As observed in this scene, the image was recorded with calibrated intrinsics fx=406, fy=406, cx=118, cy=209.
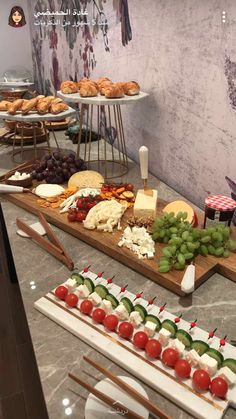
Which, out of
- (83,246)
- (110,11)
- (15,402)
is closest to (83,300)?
(83,246)

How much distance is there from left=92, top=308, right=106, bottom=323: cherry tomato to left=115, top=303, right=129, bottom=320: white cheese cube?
0.11ft

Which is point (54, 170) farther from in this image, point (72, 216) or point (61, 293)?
point (61, 293)

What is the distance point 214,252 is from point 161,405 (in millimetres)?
533

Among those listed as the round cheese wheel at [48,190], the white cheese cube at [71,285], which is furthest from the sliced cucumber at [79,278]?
the round cheese wheel at [48,190]

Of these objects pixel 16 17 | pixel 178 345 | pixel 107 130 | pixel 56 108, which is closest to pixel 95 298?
pixel 178 345

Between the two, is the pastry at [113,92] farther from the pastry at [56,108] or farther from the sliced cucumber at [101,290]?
the sliced cucumber at [101,290]

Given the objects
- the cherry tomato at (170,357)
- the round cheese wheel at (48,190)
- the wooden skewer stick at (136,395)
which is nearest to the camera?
the wooden skewer stick at (136,395)

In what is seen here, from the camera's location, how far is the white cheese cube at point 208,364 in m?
0.83

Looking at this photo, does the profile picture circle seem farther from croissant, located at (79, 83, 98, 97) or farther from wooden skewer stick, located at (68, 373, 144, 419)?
wooden skewer stick, located at (68, 373, 144, 419)

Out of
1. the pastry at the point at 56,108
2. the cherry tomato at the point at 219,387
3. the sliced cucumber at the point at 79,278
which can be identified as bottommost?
the cherry tomato at the point at 219,387

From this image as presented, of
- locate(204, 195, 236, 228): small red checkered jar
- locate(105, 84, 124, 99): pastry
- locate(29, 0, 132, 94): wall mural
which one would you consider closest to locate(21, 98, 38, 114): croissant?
locate(105, 84, 124, 99): pastry

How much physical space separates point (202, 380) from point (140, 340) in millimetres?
161

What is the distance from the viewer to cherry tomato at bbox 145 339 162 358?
88 centimetres

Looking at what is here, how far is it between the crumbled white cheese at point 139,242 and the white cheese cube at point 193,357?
39 cm
